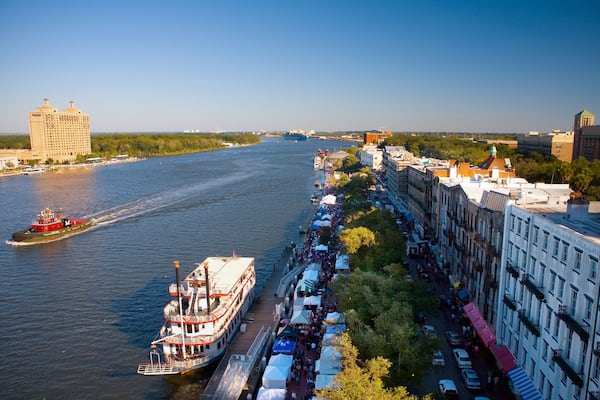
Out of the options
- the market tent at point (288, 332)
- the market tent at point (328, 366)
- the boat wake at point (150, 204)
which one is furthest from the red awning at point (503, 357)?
the boat wake at point (150, 204)

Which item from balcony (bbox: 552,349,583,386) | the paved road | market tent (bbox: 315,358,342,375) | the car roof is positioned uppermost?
balcony (bbox: 552,349,583,386)

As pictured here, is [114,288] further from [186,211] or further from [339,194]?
[339,194]

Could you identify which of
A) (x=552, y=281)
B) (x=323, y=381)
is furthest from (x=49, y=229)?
(x=552, y=281)

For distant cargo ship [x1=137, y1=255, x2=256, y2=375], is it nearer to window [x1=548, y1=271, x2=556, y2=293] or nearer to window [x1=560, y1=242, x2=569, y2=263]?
window [x1=548, y1=271, x2=556, y2=293]

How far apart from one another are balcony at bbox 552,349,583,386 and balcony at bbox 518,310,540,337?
76.4 inches

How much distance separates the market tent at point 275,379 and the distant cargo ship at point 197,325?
22.1 feet

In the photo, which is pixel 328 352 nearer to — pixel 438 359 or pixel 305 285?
pixel 438 359

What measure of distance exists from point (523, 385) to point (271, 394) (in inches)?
586

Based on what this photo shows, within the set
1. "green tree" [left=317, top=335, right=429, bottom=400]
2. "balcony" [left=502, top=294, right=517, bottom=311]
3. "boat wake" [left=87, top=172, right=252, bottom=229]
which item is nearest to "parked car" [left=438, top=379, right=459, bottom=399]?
"green tree" [left=317, top=335, right=429, bottom=400]

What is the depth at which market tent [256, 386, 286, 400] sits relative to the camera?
28.8m

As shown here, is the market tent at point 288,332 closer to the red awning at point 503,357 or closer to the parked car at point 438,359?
the parked car at point 438,359

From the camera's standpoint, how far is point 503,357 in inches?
1203

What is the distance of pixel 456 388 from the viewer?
2839 centimetres

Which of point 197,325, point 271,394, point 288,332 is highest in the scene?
point 197,325
